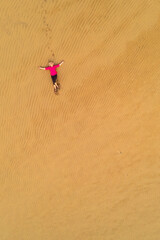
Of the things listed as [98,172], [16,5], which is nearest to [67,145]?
[98,172]

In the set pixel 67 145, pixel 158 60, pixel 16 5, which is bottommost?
pixel 67 145

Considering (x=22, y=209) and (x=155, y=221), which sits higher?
(x=22, y=209)

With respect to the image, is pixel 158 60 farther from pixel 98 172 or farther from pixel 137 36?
pixel 98 172

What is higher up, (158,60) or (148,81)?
(158,60)

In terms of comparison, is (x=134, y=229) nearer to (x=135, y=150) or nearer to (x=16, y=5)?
(x=135, y=150)

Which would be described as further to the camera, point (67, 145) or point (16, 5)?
point (67, 145)

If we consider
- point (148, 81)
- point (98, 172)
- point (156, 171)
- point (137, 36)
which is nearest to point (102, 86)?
point (148, 81)
